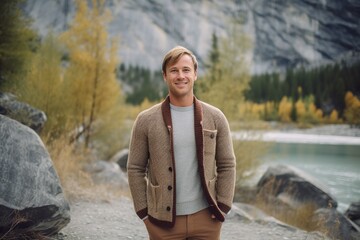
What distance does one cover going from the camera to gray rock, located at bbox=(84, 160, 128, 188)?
10047mm

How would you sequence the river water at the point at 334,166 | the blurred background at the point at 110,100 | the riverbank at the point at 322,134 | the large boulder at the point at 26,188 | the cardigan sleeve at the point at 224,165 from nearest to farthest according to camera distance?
1. the cardigan sleeve at the point at 224,165
2. the large boulder at the point at 26,188
3. the blurred background at the point at 110,100
4. the river water at the point at 334,166
5. the riverbank at the point at 322,134

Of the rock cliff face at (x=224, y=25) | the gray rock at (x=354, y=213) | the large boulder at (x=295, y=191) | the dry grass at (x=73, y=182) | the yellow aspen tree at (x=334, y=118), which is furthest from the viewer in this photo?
the rock cliff face at (x=224, y=25)

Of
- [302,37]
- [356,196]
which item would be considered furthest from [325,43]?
[356,196]

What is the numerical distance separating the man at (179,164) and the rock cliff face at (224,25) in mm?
109790

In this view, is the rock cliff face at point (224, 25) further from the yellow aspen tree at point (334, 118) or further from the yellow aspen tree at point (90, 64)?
the yellow aspen tree at point (90, 64)

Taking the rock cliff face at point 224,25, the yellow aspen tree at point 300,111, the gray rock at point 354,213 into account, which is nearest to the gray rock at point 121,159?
the gray rock at point 354,213

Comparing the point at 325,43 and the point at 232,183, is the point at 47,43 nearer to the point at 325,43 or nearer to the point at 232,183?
the point at 232,183

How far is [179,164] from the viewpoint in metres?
2.26

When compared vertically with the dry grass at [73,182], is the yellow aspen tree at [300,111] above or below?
below

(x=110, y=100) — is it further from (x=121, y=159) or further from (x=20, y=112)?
(x=20, y=112)

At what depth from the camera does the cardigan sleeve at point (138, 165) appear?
2.30 meters

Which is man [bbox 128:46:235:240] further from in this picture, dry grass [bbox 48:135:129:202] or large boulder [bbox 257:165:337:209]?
large boulder [bbox 257:165:337:209]

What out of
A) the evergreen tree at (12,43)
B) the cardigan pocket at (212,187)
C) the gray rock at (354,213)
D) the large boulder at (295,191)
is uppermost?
the evergreen tree at (12,43)

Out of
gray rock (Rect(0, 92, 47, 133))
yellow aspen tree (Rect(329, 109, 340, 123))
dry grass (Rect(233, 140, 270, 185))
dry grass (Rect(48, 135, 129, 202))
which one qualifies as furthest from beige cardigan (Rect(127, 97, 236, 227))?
yellow aspen tree (Rect(329, 109, 340, 123))
